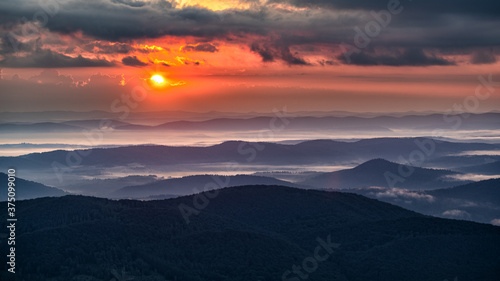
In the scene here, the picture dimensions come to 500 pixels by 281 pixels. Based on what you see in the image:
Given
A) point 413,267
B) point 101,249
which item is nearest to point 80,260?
point 101,249

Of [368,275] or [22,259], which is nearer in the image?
[22,259]

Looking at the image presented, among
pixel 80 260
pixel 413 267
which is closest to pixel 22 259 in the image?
pixel 80 260

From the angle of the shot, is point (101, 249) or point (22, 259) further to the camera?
point (101, 249)

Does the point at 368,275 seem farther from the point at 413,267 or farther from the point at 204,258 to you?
the point at 204,258

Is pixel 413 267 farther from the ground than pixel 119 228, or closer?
closer

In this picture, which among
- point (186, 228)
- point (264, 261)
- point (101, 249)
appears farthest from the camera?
point (186, 228)

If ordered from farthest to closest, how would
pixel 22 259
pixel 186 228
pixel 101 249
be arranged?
pixel 186 228 → pixel 101 249 → pixel 22 259

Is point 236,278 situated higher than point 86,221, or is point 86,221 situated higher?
point 86,221

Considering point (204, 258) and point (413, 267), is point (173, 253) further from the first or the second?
point (413, 267)

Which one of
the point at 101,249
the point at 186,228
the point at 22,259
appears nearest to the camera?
the point at 22,259
